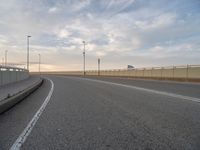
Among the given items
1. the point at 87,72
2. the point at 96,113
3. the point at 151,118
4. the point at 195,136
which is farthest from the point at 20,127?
the point at 87,72

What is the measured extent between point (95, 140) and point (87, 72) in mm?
89825

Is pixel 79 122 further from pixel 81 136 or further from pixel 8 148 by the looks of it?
pixel 8 148

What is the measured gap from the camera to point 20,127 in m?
7.65

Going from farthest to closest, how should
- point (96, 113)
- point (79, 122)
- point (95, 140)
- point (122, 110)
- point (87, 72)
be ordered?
point (87, 72) → point (122, 110) → point (96, 113) → point (79, 122) → point (95, 140)

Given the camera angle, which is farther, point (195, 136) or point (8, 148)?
point (195, 136)

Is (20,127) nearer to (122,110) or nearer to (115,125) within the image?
(115,125)

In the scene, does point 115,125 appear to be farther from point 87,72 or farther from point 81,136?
point 87,72

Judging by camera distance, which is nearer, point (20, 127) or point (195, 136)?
point (195, 136)

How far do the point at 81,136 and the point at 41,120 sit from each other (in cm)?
245

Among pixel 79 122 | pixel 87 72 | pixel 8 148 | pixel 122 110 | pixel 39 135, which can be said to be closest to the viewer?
pixel 8 148

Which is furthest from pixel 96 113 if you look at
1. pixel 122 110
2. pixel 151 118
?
pixel 151 118

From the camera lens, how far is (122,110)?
10.4 m

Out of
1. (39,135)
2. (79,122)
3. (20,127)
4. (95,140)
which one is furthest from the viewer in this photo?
(79,122)

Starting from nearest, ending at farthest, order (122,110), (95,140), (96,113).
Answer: (95,140), (96,113), (122,110)
